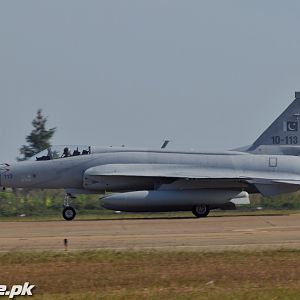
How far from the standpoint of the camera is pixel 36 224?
28.0m

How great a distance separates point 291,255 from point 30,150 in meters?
45.4

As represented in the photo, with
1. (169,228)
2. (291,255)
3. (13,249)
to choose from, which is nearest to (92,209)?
(169,228)

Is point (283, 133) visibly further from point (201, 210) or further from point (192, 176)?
point (201, 210)

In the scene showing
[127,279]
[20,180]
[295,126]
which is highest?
[295,126]

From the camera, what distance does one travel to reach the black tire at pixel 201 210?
32.5 metres

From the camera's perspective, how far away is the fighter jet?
32.5 meters

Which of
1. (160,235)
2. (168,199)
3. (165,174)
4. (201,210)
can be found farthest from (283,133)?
(160,235)

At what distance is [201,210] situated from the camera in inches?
1283

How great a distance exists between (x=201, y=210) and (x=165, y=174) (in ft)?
6.06

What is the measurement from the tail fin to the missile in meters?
2.61

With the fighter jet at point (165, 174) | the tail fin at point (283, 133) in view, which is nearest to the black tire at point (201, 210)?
the fighter jet at point (165, 174)

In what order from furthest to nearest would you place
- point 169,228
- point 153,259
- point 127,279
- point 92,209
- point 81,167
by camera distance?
1. point 92,209
2. point 81,167
3. point 169,228
4. point 153,259
5. point 127,279

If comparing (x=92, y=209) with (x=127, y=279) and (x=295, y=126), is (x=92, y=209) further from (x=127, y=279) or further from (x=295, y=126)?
(x=127, y=279)

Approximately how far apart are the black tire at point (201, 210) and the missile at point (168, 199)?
8.3 inches
